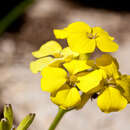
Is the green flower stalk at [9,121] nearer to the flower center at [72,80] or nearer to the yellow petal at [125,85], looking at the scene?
the flower center at [72,80]

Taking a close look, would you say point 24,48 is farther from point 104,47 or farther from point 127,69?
point 104,47

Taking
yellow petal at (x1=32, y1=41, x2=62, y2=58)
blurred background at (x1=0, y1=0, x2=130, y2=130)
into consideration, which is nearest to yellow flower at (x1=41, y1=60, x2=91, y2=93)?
yellow petal at (x1=32, y1=41, x2=62, y2=58)

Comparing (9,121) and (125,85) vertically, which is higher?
(125,85)

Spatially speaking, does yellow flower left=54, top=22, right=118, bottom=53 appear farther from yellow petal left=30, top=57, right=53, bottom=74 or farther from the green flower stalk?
the green flower stalk

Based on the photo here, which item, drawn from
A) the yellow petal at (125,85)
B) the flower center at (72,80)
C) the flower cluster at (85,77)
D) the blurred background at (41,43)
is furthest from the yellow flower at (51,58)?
the blurred background at (41,43)

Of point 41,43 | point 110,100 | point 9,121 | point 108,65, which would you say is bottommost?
point 41,43

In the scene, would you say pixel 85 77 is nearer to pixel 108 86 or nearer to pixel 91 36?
pixel 108 86

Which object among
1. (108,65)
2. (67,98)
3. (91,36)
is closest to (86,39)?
(91,36)
